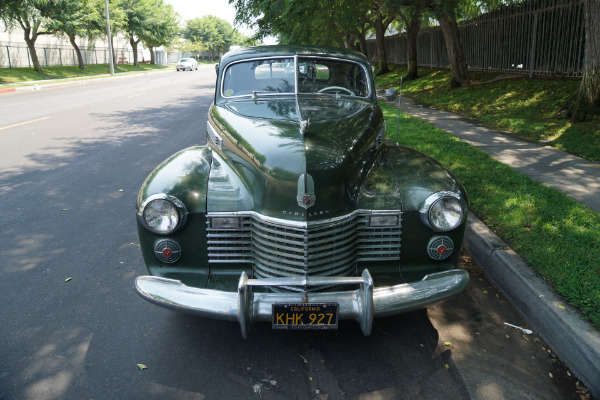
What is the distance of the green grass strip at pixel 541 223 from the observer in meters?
3.51

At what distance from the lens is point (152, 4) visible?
170 ft

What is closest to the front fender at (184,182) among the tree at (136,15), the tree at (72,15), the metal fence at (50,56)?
the tree at (72,15)

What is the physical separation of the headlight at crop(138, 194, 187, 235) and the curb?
8.34 feet

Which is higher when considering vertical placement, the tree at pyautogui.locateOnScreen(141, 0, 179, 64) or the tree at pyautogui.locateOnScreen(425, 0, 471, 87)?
the tree at pyautogui.locateOnScreen(141, 0, 179, 64)

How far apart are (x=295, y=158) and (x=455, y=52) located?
1457 cm

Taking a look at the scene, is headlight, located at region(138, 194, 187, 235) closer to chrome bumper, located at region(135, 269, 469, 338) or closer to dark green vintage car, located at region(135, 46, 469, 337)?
dark green vintage car, located at region(135, 46, 469, 337)

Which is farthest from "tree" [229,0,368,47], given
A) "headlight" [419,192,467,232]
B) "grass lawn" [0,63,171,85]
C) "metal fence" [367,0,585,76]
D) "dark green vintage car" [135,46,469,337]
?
"grass lawn" [0,63,171,85]

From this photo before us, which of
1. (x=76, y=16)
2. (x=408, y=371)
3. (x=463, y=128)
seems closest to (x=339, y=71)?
(x=408, y=371)

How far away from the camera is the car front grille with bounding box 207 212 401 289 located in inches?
117

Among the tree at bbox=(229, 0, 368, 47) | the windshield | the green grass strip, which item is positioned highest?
the tree at bbox=(229, 0, 368, 47)

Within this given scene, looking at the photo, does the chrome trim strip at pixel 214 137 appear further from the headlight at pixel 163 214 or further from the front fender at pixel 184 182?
the headlight at pixel 163 214

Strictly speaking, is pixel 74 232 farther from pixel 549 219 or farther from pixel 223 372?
pixel 549 219

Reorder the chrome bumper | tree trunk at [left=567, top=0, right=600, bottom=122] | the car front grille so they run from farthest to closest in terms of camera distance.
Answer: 1. tree trunk at [left=567, top=0, right=600, bottom=122]
2. the car front grille
3. the chrome bumper

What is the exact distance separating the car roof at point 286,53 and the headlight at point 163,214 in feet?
7.14
